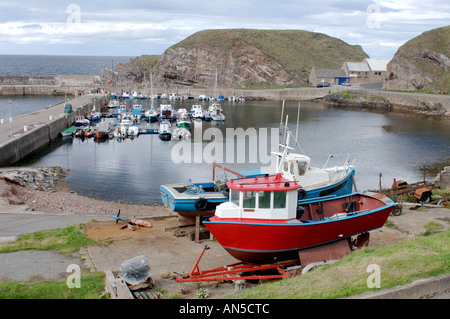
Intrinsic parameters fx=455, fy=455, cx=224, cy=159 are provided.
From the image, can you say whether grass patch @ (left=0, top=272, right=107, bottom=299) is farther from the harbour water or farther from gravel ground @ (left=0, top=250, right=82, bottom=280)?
the harbour water

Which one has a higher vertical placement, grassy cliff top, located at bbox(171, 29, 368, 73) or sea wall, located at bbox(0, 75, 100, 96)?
grassy cliff top, located at bbox(171, 29, 368, 73)

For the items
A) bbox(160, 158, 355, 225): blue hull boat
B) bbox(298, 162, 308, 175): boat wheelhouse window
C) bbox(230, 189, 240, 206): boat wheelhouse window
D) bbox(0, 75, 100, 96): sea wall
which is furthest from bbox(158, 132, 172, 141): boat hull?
bbox(0, 75, 100, 96): sea wall

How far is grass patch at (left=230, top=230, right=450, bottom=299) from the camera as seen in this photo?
9.27 metres

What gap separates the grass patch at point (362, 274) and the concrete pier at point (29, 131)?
27.6 meters

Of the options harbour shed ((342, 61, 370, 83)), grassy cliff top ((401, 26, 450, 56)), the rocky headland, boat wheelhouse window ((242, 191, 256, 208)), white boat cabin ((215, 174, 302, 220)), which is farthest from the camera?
harbour shed ((342, 61, 370, 83))

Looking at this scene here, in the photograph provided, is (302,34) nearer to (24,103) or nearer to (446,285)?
(24,103)

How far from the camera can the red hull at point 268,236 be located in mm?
12906

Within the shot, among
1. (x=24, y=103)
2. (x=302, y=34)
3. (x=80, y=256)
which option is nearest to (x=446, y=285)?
(x=80, y=256)

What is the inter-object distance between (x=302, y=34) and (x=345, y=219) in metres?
139

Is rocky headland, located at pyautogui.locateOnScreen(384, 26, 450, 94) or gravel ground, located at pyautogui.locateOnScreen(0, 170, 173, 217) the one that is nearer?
gravel ground, located at pyautogui.locateOnScreen(0, 170, 173, 217)

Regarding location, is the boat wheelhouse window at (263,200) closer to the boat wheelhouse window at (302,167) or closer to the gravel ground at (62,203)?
the boat wheelhouse window at (302,167)

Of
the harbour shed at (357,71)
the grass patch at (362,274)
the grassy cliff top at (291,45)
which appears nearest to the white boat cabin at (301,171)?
the grass patch at (362,274)

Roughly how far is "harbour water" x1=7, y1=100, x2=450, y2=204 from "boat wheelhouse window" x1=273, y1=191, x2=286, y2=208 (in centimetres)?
1394
